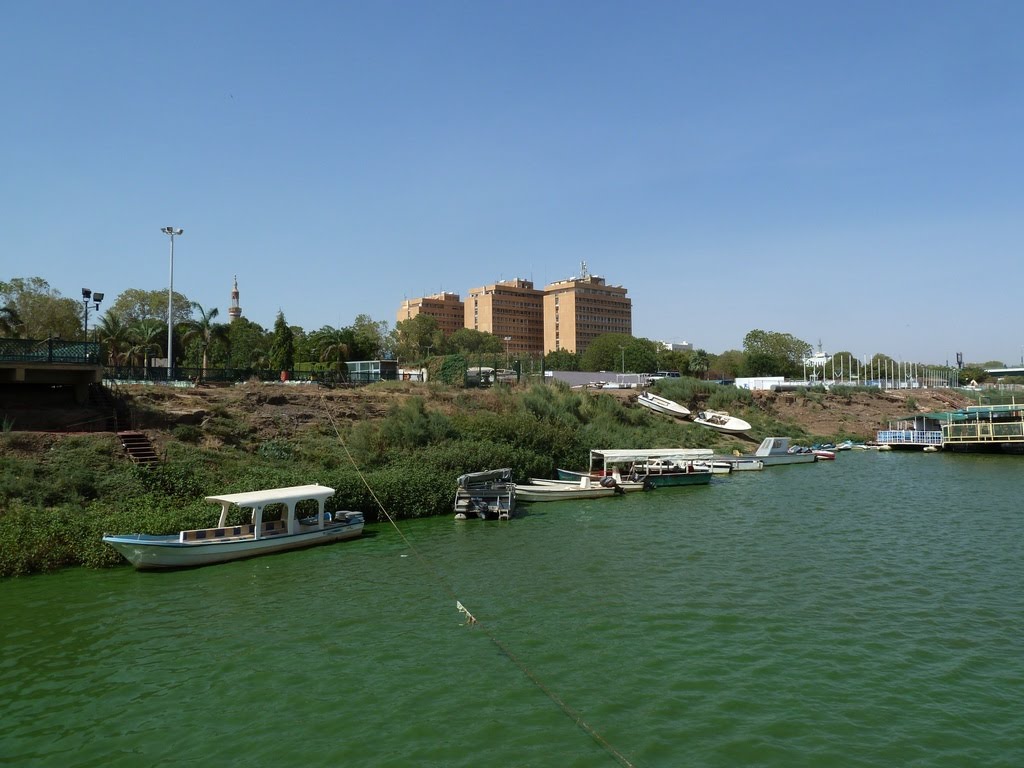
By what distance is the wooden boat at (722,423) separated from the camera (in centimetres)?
6391

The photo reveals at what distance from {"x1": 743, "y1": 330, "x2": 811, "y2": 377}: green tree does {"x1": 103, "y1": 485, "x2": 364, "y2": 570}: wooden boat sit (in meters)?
117

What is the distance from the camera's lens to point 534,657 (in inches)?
583

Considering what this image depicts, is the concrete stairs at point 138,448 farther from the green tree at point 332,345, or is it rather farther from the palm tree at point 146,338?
the green tree at point 332,345

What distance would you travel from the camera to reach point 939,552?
23.8 metres

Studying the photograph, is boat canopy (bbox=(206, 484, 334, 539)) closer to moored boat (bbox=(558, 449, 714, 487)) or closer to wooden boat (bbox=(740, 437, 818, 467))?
moored boat (bbox=(558, 449, 714, 487))

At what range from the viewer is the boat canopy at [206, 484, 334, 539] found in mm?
23519

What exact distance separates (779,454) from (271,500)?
45452mm

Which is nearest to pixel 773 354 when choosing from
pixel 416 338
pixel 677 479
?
pixel 416 338

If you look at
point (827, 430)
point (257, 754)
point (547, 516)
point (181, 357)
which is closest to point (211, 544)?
point (257, 754)

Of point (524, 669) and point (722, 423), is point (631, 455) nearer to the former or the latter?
point (722, 423)

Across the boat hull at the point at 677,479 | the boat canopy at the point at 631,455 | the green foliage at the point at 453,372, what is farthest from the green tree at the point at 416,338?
the boat hull at the point at 677,479

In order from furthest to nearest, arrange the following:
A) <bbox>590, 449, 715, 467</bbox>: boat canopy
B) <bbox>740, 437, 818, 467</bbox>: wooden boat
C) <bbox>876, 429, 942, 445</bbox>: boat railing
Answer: <bbox>876, 429, 942, 445</bbox>: boat railing
<bbox>740, 437, 818, 467</bbox>: wooden boat
<bbox>590, 449, 715, 467</bbox>: boat canopy

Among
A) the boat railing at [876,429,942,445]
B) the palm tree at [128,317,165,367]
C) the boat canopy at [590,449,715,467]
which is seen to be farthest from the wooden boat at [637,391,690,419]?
the palm tree at [128,317,165,367]

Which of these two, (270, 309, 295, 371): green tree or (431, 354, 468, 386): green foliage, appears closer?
(431, 354, 468, 386): green foliage
